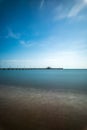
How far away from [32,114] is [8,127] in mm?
2761

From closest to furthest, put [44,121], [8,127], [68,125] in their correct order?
[8,127] → [68,125] → [44,121]

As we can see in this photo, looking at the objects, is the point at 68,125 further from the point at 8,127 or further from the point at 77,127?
the point at 8,127

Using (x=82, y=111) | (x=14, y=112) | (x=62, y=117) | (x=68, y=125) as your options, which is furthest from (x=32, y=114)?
(x=82, y=111)

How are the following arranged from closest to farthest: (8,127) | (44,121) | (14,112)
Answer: (8,127)
(44,121)
(14,112)

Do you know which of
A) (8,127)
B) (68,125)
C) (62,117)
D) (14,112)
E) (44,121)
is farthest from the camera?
(14,112)

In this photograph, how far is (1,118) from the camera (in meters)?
9.25

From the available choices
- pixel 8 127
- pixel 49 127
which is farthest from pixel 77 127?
pixel 8 127

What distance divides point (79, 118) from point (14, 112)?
16.6 feet

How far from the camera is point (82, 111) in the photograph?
35.8 feet

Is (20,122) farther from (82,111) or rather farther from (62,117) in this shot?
(82,111)

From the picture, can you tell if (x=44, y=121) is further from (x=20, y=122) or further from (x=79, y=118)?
(x=79, y=118)

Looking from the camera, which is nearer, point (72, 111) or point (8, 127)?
point (8, 127)

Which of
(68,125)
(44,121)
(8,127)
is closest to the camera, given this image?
(8,127)

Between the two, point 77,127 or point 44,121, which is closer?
point 77,127
